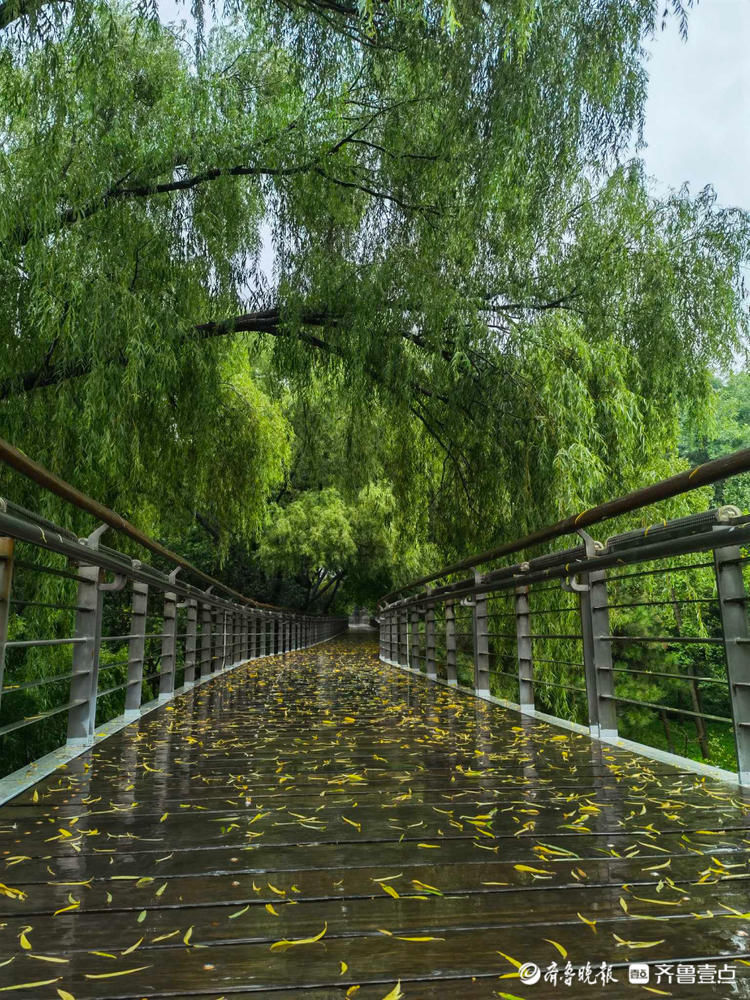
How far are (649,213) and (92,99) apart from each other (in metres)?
4.80

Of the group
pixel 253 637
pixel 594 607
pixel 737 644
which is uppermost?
pixel 594 607

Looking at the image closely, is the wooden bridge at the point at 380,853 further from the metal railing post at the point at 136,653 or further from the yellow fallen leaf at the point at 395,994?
the metal railing post at the point at 136,653

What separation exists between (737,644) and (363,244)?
479 centimetres

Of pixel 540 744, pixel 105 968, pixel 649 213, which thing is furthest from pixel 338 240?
pixel 105 968

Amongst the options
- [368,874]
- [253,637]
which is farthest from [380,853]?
[253,637]

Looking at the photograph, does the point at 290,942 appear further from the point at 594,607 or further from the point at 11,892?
the point at 594,607

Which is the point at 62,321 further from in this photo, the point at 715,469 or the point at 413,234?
the point at 715,469

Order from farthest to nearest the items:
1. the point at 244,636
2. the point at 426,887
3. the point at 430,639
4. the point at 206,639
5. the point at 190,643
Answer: the point at 244,636 → the point at 430,639 → the point at 206,639 → the point at 190,643 → the point at 426,887

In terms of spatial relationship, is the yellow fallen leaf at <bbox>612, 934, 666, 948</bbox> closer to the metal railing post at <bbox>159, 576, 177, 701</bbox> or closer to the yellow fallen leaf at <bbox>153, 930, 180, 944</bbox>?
the yellow fallen leaf at <bbox>153, 930, 180, 944</bbox>

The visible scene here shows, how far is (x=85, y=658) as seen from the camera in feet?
12.3

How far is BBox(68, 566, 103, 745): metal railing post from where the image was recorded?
3.74 m

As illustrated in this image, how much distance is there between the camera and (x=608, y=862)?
2012mm

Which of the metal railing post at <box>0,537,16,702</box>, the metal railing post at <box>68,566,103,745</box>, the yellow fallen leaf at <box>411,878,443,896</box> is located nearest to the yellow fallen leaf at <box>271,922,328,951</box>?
the yellow fallen leaf at <box>411,878,443,896</box>

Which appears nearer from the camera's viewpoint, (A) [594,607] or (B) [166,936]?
(B) [166,936]
